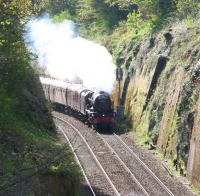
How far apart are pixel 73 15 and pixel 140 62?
38178 millimetres

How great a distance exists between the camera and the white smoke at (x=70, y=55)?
41.3m

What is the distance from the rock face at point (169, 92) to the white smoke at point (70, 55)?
261 centimetres

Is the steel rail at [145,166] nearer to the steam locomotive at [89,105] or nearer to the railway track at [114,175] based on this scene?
the railway track at [114,175]

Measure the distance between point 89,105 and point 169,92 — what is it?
25.8 ft

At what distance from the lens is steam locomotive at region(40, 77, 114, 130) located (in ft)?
106

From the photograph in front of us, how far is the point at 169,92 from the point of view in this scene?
91.2 feet

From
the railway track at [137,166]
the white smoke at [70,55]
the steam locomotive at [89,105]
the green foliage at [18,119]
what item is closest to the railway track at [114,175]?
the railway track at [137,166]

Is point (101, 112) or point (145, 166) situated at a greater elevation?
point (101, 112)

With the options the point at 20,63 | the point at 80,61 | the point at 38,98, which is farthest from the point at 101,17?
the point at 20,63

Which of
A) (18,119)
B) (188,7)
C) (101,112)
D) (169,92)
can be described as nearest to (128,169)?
(18,119)

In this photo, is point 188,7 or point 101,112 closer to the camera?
point 101,112

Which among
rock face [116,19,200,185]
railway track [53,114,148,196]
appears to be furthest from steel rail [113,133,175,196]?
rock face [116,19,200,185]

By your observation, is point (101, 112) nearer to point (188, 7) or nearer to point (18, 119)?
point (188, 7)

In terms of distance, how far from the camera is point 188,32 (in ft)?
101
